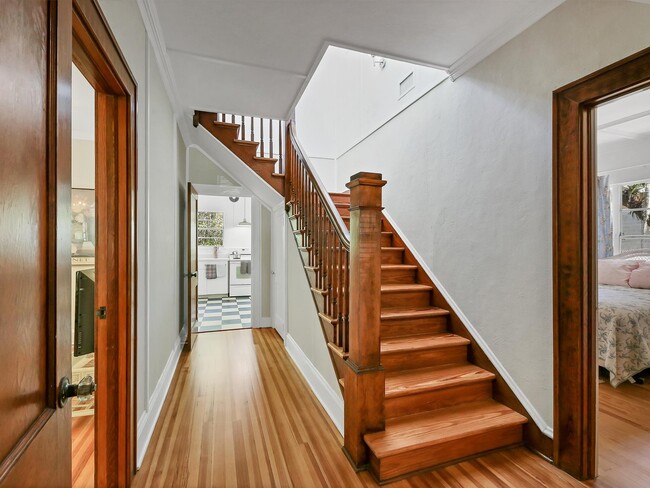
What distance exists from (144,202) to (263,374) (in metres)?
1.92

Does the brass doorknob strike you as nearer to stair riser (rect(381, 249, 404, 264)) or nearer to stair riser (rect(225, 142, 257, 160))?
stair riser (rect(381, 249, 404, 264))

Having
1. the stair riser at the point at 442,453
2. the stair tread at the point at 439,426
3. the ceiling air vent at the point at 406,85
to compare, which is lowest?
the stair riser at the point at 442,453

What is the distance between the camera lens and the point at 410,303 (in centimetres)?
275

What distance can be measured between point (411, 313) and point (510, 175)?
1.21 meters

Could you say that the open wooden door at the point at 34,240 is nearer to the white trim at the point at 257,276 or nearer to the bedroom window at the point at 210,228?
the white trim at the point at 257,276

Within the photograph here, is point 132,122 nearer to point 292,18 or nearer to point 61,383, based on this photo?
point 292,18

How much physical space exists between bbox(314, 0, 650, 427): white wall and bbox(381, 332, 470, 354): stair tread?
0.66 feet

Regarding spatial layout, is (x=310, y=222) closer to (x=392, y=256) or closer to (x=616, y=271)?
(x=392, y=256)

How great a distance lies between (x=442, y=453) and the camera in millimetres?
1777

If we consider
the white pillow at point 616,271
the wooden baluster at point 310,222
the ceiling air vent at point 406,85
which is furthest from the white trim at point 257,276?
the white pillow at point 616,271

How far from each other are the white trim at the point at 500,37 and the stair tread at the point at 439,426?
235cm

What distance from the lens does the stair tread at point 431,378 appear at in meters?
1.99

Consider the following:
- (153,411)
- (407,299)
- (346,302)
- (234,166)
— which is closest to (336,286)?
(346,302)

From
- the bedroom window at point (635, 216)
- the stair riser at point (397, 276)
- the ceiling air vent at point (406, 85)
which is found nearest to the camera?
the stair riser at point (397, 276)
